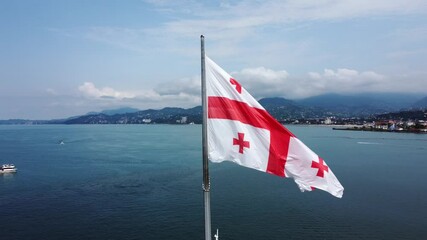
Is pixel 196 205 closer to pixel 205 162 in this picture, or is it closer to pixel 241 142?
pixel 241 142

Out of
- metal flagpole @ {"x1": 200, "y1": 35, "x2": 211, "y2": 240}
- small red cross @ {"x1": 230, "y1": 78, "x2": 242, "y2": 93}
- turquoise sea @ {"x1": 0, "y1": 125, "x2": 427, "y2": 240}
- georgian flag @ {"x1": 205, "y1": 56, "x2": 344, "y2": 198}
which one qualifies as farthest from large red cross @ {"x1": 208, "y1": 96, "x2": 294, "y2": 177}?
turquoise sea @ {"x1": 0, "y1": 125, "x2": 427, "y2": 240}

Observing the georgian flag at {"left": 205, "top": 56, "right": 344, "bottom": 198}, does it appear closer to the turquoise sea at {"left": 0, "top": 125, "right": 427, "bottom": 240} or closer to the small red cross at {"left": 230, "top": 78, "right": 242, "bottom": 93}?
the small red cross at {"left": 230, "top": 78, "right": 242, "bottom": 93}

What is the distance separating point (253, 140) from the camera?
19.7ft

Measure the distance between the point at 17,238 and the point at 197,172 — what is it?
27.4 m

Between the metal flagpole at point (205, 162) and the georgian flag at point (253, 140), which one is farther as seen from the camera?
the georgian flag at point (253, 140)

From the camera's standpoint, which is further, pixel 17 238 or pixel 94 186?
pixel 94 186

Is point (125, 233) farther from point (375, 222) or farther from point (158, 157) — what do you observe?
point (158, 157)

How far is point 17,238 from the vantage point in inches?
1025

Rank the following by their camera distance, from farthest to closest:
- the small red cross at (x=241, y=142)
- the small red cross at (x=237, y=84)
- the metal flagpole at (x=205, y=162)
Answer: the small red cross at (x=241, y=142)
the small red cross at (x=237, y=84)
the metal flagpole at (x=205, y=162)

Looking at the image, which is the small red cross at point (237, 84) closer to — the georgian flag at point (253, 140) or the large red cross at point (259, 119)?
the georgian flag at point (253, 140)

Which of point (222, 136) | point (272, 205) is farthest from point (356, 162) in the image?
point (222, 136)

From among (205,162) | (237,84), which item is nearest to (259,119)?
(237,84)

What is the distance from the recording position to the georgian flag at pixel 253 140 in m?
5.84

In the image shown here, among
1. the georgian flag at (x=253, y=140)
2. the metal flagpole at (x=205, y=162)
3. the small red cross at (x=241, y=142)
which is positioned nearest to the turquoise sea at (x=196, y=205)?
the georgian flag at (x=253, y=140)
